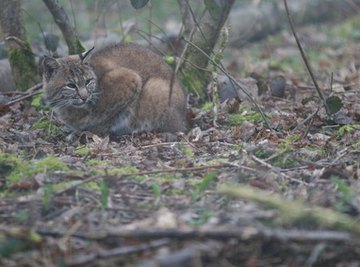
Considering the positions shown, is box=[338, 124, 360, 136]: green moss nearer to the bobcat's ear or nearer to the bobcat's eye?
the bobcat's eye

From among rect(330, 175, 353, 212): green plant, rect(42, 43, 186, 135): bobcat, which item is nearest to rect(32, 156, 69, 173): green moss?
rect(330, 175, 353, 212): green plant

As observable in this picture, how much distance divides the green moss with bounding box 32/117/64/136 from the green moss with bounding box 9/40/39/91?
86 cm

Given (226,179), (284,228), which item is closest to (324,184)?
(226,179)

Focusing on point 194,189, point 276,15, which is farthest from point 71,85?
point 276,15

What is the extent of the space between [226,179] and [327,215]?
1401 millimetres

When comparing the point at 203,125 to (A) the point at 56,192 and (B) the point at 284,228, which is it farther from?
(B) the point at 284,228

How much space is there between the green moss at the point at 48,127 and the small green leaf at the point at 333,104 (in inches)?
106

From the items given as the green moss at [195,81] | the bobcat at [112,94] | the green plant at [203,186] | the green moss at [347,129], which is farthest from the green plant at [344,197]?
the green moss at [195,81]

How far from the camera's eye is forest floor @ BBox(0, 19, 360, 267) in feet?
13.4

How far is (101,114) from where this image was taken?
8.02 metres

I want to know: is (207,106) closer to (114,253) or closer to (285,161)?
(285,161)

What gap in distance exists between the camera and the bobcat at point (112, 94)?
782 cm

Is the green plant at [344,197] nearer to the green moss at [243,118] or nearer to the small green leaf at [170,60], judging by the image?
the green moss at [243,118]

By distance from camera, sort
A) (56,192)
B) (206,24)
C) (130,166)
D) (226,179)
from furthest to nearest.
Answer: (206,24), (130,166), (226,179), (56,192)
